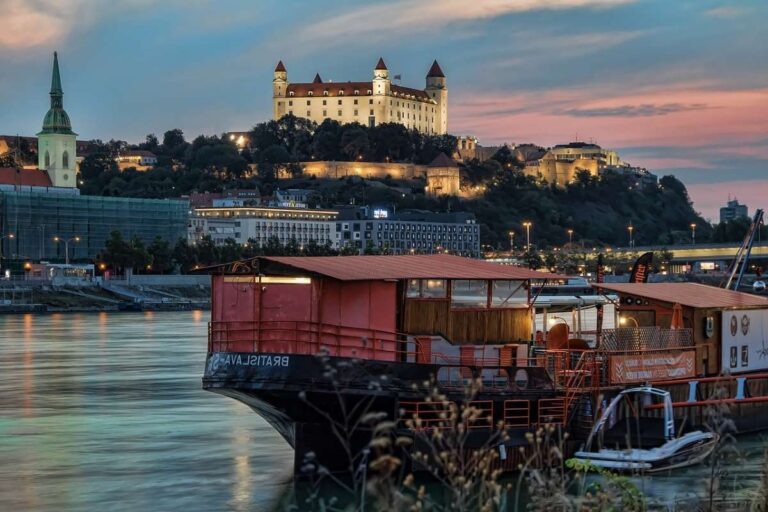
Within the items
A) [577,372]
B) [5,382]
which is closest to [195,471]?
[577,372]

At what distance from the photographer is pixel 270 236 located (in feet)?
625

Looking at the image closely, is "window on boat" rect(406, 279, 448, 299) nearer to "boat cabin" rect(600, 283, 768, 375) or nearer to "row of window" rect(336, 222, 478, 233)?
"boat cabin" rect(600, 283, 768, 375)

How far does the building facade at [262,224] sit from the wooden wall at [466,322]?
159 m

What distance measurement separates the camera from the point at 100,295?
133 m

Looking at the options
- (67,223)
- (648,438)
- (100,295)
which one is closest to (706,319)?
(648,438)

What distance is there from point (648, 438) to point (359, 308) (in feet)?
19.7

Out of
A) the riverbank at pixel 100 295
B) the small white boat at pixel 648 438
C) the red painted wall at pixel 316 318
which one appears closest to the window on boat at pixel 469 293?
the red painted wall at pixel 316 318

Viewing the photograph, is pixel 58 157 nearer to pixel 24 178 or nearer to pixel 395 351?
pixel 24 178

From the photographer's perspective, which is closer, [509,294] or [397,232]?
[509,294]

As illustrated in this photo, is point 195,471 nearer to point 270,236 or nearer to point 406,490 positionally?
point 406,490

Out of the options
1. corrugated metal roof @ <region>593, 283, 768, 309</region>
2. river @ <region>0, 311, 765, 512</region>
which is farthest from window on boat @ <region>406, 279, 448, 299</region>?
corrugated metal roof @ <region>593, 283, 768, 309</region>

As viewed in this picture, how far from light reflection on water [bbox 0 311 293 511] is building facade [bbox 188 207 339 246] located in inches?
4984

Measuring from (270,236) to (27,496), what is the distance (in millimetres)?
167010

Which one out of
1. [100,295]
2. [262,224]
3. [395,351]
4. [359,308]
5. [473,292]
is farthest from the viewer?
[262,224]
